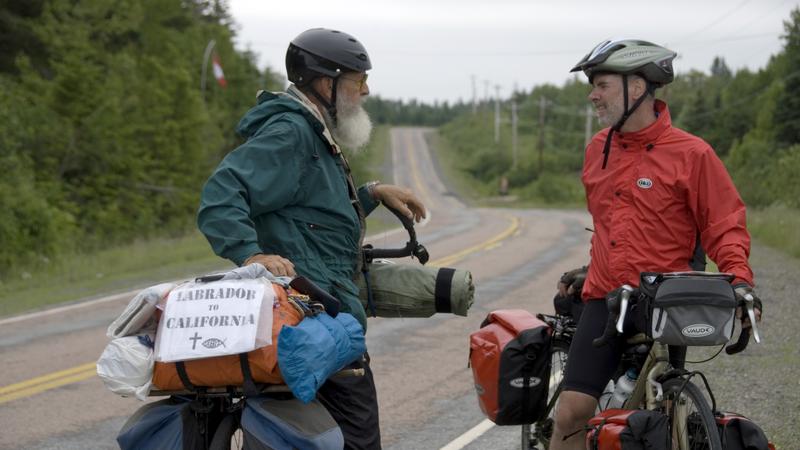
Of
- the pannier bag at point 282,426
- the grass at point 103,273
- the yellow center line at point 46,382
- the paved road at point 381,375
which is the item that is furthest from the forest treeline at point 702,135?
the pannier bag at point 282,426

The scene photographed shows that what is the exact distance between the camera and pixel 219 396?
3.63 m

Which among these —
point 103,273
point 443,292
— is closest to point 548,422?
Result: point 443,292

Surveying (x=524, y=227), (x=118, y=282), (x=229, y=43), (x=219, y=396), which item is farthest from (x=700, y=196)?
(x=229, y=43)

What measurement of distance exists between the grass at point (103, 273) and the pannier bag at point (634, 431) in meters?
8.98

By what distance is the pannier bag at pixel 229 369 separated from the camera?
3.45 meters

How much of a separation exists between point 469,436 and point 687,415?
10.2 ft

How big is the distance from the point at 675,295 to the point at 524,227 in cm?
3032

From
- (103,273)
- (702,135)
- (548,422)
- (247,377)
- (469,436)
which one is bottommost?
(702,135)

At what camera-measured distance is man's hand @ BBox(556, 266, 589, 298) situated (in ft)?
16.6

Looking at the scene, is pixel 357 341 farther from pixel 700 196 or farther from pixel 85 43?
pixel 85 43

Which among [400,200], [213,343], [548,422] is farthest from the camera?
[548,422]

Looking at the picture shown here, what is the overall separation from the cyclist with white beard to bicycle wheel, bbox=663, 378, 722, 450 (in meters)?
1.10

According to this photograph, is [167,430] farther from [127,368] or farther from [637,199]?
[637,199]

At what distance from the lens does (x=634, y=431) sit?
3965 mm
